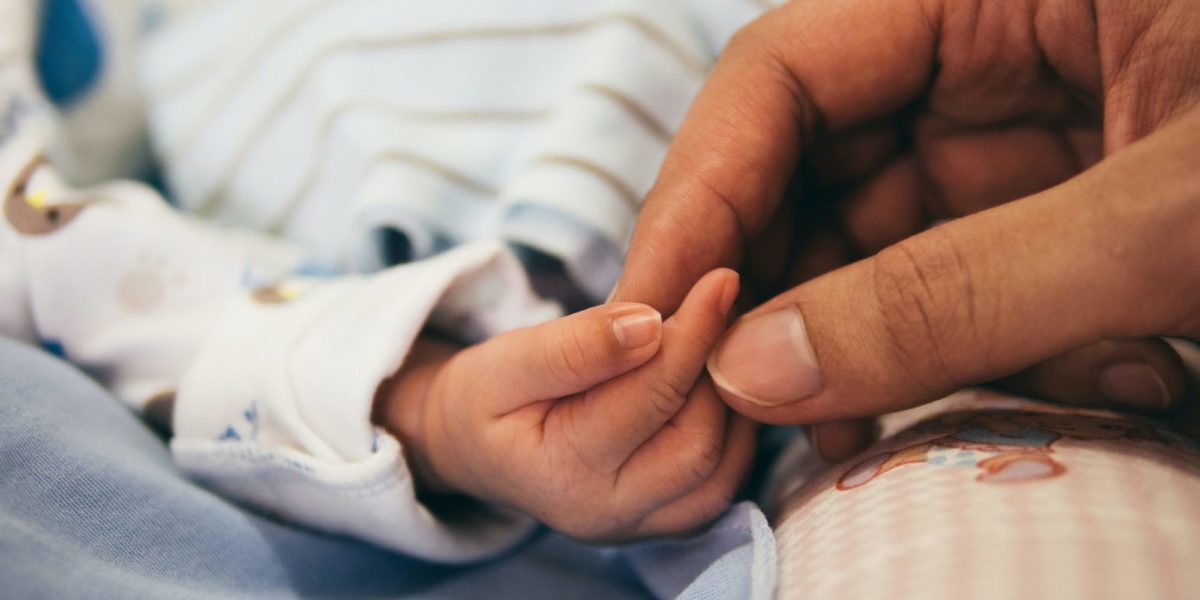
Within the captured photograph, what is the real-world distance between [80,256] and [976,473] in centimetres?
74

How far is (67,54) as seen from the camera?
918 mm

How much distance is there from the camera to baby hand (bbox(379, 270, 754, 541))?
0.48 m

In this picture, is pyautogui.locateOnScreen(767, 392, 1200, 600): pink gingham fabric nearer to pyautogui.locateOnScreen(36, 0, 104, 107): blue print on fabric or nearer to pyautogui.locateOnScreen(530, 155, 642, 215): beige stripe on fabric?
pyautogui.locateOnScreen(530, 155, 642, 215): beige stripe on fabric

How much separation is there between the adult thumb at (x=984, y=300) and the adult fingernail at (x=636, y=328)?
2.0 inches

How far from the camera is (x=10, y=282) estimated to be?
2.27 feet

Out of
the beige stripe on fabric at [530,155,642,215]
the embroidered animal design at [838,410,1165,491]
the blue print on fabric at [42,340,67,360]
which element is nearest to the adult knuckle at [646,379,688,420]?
the embroidered animal design at [838,410,1165,491]

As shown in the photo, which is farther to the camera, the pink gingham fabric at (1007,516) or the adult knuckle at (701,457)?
the adult knuckle at (701,457)

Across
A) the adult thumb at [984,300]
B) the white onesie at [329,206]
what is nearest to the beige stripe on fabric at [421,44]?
the white onesie at [329,206]

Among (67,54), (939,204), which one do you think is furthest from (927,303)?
(67,54)

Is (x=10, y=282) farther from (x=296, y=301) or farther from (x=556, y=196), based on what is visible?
(x=556, y=196)

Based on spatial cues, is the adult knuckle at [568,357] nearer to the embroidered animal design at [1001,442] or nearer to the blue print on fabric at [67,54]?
the embroidered animal design at [1001,442]

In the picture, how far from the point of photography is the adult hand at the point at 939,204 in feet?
1.27

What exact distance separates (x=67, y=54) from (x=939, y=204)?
95cm

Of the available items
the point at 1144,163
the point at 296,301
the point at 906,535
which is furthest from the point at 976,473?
the point at 296,301
